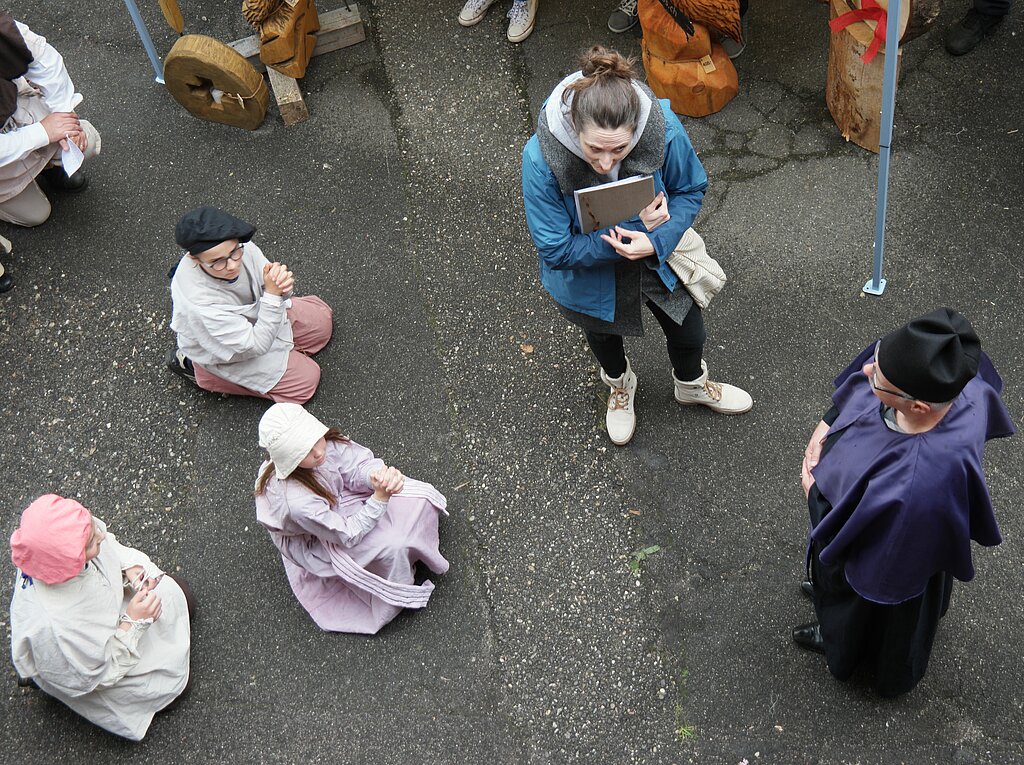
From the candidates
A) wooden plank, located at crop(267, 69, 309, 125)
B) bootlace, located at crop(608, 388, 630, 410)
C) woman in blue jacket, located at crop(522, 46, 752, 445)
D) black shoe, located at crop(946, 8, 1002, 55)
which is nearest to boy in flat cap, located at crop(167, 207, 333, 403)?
woman in blue jacket, located at crop(522, 46, 752, 445)

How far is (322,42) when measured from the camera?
5840mm

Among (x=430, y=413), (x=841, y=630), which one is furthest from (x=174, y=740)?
(x=841, y=630)

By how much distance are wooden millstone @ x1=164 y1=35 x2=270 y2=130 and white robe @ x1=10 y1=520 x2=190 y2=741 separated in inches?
111

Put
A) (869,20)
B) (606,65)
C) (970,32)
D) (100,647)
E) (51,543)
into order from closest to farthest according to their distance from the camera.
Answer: (606,65)
(51,543)
(100,647)
(869,20)
(970,32)

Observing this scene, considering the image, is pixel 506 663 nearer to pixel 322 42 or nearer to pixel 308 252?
pixel 308 252

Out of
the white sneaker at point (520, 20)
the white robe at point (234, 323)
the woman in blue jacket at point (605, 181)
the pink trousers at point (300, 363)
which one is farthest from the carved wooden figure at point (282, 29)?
the woman in blue jacket at point (605, 181)

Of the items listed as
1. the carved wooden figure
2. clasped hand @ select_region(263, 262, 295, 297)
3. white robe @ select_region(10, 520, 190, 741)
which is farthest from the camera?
the carved wooden figure

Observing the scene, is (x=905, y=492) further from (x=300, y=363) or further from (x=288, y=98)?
(x=288, y=98)

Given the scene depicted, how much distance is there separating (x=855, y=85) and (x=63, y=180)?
4385mm

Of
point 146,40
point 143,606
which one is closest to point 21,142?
point 146,40

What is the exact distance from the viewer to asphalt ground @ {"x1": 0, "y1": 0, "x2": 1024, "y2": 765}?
346 cm

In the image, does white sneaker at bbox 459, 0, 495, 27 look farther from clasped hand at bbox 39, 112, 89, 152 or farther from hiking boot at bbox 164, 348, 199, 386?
hiking boot at bbox 164, 348, 199, 386

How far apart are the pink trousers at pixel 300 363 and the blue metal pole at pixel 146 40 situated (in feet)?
7.62

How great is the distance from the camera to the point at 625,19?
5699 mm
